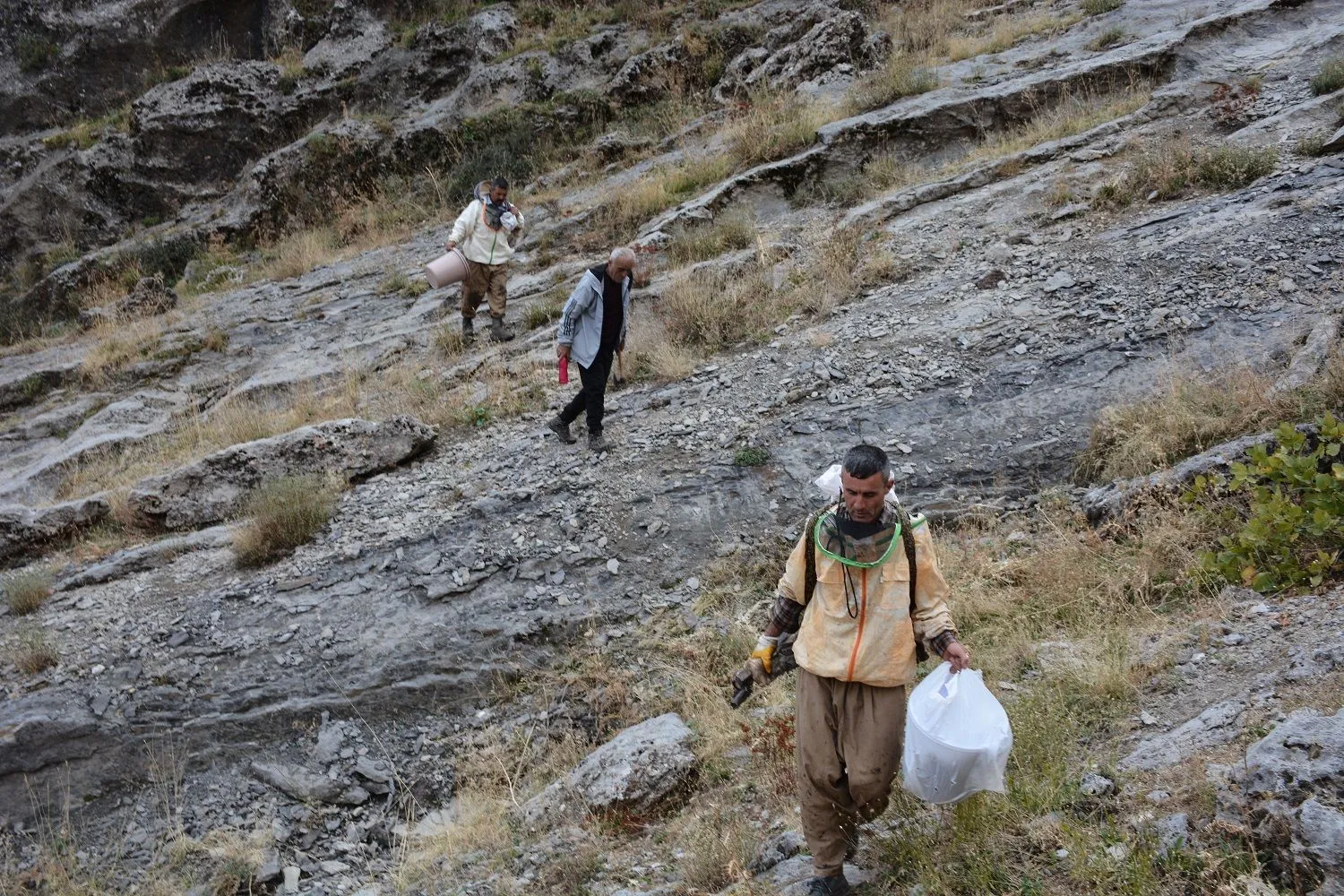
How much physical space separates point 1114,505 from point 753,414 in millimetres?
2659

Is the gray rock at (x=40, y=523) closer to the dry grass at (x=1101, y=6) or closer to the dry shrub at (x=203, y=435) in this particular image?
the dry shrub at (x=203, y=435)

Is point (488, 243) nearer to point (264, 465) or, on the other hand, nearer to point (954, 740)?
point (264, 465)

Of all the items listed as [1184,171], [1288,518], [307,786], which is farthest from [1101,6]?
[307,786]

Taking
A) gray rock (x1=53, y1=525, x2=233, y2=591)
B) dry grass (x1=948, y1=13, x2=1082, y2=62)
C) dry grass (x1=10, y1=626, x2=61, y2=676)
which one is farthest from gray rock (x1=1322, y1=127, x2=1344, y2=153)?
dry grass (x1=10, y1=626, x2=61, y2=676)

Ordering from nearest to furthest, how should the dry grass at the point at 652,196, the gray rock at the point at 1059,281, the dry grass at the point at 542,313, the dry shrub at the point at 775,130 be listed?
1. the gray rock at the point at 1059,281
2. the dry grass at the point at 542,313
3. the dry shrub at the point at 775,130
4. the dry grass at the point at 652,196

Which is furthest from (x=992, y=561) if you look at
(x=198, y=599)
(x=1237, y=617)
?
(x=198, y=599)

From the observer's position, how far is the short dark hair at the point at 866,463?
2994 millimetres

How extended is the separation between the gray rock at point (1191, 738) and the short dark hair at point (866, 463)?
1.44 metres

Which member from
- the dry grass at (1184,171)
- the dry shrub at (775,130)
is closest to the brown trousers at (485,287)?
the dry shrub at (775,130)

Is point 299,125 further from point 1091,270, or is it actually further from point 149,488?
point 1091,270

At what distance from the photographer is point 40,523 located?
7762mm

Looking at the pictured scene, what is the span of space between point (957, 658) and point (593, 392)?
4.42 metres

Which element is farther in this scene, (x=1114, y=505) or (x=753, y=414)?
(x=753, y=414)

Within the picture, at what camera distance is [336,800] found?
201 inches
